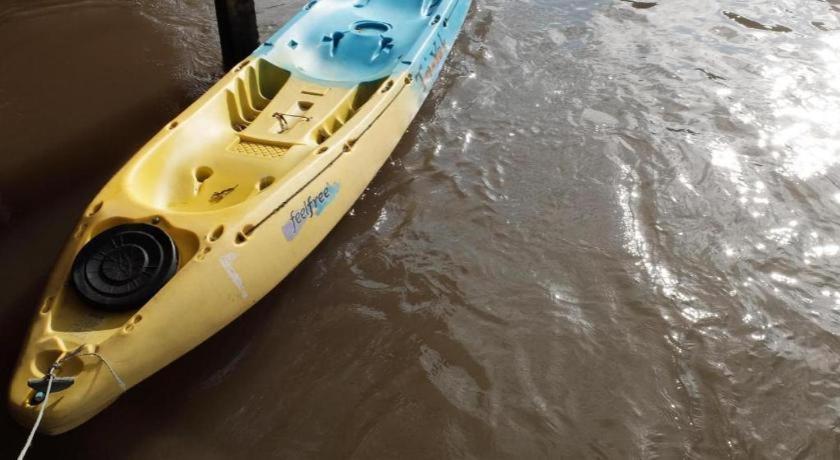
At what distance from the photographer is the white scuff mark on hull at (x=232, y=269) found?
108 inches

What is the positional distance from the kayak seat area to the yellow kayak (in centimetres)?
2

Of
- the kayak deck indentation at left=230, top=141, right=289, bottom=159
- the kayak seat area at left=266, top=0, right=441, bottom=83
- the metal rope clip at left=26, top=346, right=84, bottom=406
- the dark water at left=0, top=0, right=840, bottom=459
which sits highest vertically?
the kayak seat area at left=266, top=0, right=441, bottom=83

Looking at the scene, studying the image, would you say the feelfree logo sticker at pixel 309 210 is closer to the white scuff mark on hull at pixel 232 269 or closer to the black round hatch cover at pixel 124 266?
the white scuff mark on hull at pixel 232 269

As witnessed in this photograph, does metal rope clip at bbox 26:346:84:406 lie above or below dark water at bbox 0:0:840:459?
above

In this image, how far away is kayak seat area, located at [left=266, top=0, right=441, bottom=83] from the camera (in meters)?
4.47

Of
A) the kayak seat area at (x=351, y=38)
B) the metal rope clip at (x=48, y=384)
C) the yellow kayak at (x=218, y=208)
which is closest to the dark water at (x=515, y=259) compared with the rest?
the yellow kayak at (x=218, y=208)

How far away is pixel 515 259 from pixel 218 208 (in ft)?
5.78

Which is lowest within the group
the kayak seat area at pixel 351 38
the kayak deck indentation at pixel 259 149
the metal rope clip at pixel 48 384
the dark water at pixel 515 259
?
the dark water at pixel 515 259

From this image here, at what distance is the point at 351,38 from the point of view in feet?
15.6

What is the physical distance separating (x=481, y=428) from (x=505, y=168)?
2.14 m

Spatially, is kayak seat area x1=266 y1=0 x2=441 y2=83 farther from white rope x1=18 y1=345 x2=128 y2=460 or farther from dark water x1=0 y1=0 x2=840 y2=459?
white rope x1=18 y1=345 x2=128 y2=460

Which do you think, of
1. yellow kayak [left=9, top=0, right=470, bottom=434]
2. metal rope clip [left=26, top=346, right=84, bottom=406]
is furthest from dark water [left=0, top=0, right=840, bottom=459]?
metal rope clip [left=26, top=346, right=84, bottom=406]

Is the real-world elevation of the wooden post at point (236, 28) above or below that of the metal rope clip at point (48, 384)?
above

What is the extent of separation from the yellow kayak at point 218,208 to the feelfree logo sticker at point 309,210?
0.03 ft
